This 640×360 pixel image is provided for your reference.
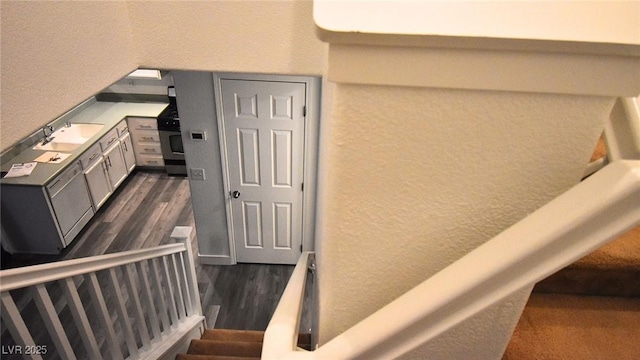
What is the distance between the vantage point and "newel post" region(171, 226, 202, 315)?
2.44 metres

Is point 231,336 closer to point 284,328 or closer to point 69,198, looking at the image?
point 284,328

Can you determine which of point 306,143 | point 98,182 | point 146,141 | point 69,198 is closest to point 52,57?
point 306,143

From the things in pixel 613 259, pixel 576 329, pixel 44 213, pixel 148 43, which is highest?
pixel 148 43

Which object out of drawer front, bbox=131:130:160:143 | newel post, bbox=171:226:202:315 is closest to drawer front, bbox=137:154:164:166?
drawer front, bbox=131:130:160:143

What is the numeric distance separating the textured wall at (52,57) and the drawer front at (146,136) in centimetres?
453

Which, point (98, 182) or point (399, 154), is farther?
point (98, 182)

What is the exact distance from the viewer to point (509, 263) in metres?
0.45

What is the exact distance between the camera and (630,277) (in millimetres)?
920

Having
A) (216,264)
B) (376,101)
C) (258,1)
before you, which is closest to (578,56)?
Result: (376,101)

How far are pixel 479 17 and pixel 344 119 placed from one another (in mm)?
185

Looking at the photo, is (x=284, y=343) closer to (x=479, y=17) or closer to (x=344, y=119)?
(x=344, y=119)

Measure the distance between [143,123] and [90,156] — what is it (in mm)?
927

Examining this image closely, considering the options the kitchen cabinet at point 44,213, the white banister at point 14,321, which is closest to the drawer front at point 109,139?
the kitchen cabinet at point 44,213

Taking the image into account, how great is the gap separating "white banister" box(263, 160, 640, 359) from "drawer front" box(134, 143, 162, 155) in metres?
5.25
